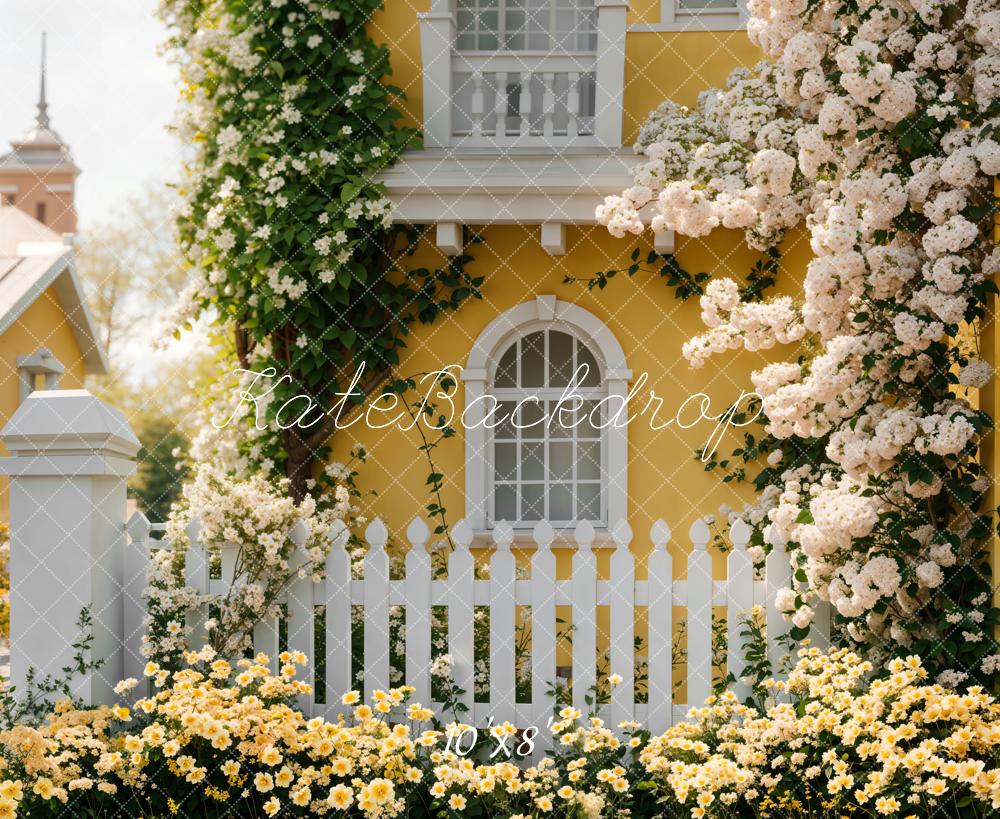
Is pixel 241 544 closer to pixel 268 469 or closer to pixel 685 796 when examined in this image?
pixel 685 796

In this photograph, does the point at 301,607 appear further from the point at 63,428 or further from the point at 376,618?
the point at 63,428

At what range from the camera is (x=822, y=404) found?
5.47m

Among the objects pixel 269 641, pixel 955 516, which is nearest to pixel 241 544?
pixel 269 641

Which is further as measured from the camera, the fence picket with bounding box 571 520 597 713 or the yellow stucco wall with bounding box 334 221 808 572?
the yellow stucco wall with bounding box 334 221 808 572

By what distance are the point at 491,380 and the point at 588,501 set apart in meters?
1.09

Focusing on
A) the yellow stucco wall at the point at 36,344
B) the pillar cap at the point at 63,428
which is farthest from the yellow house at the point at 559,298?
the yellow stucco wall at the point at 36,344

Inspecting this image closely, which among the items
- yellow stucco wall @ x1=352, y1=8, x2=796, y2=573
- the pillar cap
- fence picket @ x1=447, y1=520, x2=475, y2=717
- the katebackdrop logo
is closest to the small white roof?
the katebackdrop logo

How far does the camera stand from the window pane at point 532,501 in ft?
27.1

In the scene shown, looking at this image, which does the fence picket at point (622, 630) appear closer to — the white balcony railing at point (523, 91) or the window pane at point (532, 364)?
the window pane at point (532, 364)

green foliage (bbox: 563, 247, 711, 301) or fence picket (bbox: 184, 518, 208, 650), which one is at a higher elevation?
green foliage (bbox: 563, 247, 711, 301)

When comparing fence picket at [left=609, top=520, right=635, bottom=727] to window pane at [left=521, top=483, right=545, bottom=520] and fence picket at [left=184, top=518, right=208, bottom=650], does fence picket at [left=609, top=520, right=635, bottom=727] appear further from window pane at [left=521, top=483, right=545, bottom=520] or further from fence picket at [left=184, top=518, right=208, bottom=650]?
window pane at [left=521, top=483, right=545, bottom=520]

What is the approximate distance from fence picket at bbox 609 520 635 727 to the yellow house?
2.75 m

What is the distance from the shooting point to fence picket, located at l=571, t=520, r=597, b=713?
16.7 feet

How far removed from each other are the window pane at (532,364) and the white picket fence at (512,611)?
3.23 metres
